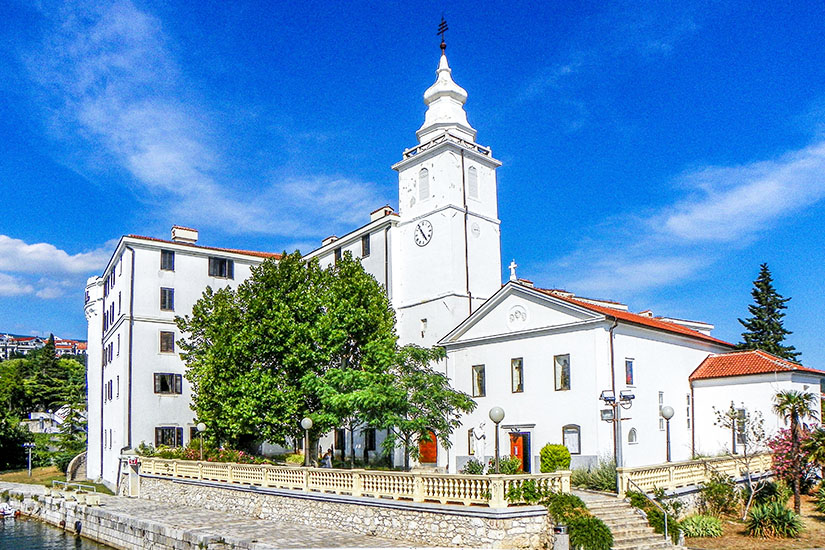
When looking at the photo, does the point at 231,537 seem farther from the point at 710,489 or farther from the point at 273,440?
the point at 710,489

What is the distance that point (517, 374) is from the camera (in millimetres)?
30828

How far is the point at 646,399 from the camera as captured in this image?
29.3 metres

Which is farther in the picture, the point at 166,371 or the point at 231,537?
the point at 166,371

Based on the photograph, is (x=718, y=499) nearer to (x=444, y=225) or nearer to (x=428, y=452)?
(x=428, y=452)

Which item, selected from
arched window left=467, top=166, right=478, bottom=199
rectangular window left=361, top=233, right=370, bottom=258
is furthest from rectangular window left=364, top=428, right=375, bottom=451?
arched window left=467, top=166, right=478, bottom=199

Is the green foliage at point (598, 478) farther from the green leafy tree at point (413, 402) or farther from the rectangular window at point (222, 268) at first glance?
the rectangular window at point (222, 268)

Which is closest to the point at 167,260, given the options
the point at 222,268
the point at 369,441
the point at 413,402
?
the point at 222,268

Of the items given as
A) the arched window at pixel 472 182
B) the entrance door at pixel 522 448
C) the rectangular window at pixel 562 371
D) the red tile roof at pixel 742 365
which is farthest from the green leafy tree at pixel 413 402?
the arched window at pixel 472 182

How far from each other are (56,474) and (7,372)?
47.9m

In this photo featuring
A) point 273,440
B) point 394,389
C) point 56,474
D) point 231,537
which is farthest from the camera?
point 56,474

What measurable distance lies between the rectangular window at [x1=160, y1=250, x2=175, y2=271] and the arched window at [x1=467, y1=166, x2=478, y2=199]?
16.9 m

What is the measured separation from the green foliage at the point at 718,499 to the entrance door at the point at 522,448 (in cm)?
771

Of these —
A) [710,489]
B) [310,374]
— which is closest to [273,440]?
[310,374]

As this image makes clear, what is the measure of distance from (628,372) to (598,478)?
6.57 metres
